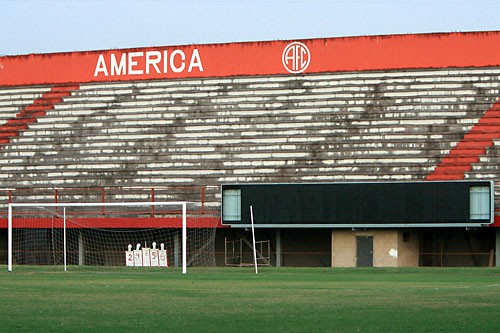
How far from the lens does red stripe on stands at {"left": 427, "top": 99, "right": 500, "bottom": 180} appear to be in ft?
129

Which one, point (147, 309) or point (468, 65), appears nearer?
point (147, 309)

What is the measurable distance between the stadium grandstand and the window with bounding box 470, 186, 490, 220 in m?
0.03

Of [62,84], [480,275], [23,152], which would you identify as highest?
[62,84]

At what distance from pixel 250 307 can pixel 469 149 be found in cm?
2553

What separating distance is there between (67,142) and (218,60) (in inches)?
299

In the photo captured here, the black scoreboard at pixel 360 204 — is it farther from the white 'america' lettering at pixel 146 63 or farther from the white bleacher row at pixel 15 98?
the white bleacher row at pixel 15 98

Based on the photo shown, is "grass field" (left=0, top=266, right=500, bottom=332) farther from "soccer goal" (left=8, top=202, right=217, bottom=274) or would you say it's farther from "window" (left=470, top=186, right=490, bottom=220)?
"soccer goal" (left=8, top=202, right=217, bottom=274)

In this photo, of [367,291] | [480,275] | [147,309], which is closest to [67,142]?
[480,275]

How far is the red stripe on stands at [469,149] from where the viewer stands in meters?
39.2

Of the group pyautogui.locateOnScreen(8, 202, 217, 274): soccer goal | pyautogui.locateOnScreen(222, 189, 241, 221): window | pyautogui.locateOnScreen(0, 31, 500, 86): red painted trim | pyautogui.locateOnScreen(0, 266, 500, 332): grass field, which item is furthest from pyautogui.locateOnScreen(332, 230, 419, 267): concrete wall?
pyautogui.locateOnScreen(0, 266, 500, 332): grass field

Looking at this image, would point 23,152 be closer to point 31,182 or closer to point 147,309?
point 31,182

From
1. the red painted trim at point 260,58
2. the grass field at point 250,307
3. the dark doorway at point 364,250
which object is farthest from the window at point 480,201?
the grass field at point 250,307

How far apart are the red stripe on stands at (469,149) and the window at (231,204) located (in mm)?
7170

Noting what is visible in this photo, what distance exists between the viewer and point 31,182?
147 ft
